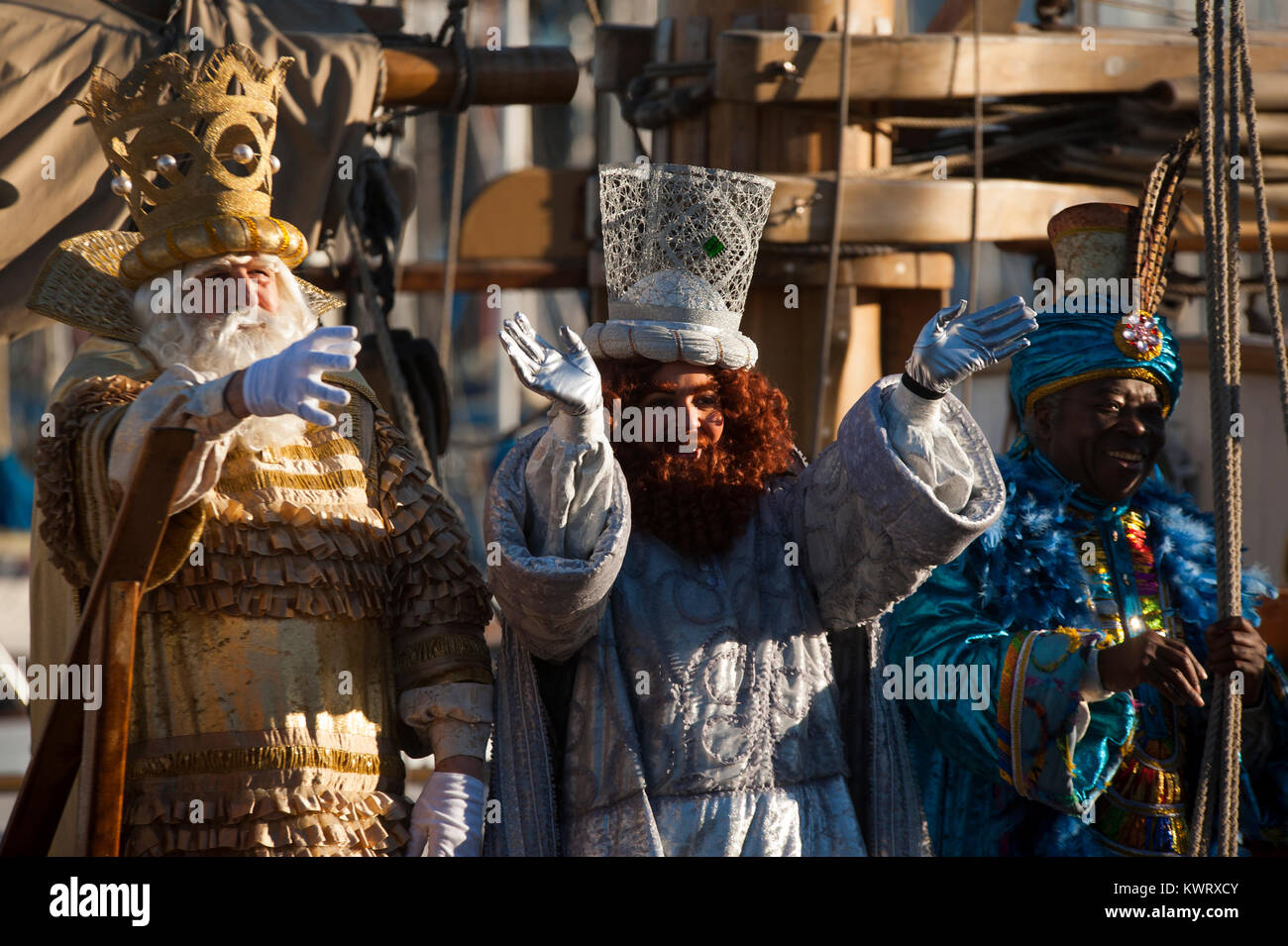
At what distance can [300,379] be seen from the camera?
2420 mm

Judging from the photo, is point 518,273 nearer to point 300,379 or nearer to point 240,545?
point 240,545

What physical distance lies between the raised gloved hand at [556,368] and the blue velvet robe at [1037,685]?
0.87 m

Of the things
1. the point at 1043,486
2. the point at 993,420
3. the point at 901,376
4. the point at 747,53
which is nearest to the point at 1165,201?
the point at 1043,486

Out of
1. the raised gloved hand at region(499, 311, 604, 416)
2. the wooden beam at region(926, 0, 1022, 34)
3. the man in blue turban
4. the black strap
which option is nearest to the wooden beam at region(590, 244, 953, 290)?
the wooden beam at region(926, 0, 1022, 34)

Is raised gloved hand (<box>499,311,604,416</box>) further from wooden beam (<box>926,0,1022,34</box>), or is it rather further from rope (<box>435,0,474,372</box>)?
wooden beam (<box>926,0,1022,34</box>)

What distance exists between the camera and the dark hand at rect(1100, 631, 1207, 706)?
287 centimetres

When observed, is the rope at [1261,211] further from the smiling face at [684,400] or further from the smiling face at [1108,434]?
the smiling face at [684,400]

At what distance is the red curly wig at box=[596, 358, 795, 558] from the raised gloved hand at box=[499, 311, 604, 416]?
0.31 m

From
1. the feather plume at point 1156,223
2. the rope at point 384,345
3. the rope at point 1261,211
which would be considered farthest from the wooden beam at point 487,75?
the rope at point 1261,211

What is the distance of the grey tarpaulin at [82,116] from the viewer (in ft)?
13.1

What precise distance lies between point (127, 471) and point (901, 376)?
3.88ft

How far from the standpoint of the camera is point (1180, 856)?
296 cm

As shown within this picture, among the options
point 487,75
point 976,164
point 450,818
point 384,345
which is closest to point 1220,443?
point 450,818

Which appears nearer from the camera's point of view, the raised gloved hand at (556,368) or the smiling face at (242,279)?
the raised gloved hand at (556,368)
